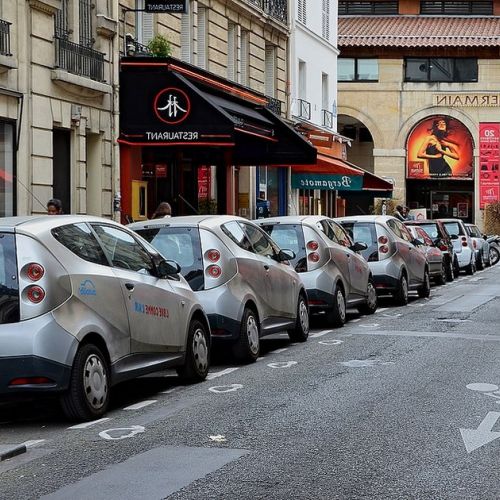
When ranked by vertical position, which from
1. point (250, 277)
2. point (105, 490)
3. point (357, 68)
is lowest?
point (105, 490)

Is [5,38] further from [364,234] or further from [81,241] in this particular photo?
[81,241]

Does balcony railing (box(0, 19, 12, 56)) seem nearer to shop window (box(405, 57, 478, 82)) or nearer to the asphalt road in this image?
the asphalt road

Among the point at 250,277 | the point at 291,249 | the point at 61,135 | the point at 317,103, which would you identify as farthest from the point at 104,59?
the point at 317,103

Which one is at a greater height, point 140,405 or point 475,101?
point 475,101

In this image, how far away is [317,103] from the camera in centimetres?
4425

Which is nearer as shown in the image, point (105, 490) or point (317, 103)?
point (105, 490)

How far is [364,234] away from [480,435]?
14.1 metres

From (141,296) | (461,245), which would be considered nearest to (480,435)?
(141,296)

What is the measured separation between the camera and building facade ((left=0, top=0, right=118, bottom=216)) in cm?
2053

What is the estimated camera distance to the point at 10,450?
346 inches

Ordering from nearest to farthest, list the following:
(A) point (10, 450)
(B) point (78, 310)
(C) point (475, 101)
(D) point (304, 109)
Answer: (A) point (10, 450), (B) point (78, 310), (D) point (304, 109), (C) point (475, 101)

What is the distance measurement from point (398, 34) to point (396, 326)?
161ft

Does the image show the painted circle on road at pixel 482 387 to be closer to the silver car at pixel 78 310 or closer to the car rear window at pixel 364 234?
the silver car at pixel 78 310

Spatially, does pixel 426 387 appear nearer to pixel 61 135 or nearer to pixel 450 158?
pixel 61 135
